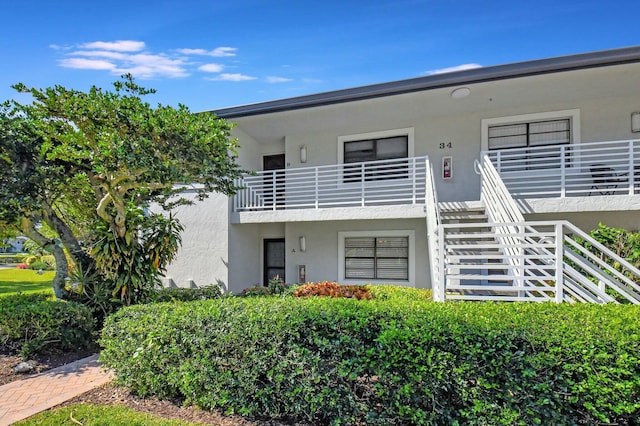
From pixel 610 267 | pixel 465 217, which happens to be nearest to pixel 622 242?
pixel 610 267

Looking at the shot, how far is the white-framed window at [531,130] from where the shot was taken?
9.59 meters

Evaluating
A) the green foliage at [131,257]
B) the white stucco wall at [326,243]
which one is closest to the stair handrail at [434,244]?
the white stucco wall at [326,243]

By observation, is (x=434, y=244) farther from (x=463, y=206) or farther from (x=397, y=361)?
(x=397, y=361)

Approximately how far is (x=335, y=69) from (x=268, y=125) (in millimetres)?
2833

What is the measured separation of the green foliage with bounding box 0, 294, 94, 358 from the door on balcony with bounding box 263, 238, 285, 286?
6715 mm

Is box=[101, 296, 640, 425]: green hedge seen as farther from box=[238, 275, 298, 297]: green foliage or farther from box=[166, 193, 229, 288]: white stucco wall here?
box=[166, 193, 229, 288]: white stucco wall

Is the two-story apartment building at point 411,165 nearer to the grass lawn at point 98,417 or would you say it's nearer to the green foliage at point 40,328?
the green foliage at point 40,328

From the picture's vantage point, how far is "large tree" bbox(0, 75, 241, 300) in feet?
20.5

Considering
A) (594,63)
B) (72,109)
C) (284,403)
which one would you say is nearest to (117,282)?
(72,109)

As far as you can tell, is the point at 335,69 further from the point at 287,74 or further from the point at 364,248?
the point at 364,248

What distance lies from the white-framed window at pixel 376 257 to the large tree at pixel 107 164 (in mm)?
4960

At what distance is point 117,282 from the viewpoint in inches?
297

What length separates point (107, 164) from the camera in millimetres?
6445

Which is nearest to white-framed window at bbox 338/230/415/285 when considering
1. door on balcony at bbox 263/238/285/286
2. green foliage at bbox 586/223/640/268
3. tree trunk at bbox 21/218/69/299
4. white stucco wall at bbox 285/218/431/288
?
white stucco wall at bbox 285/218/431/288
